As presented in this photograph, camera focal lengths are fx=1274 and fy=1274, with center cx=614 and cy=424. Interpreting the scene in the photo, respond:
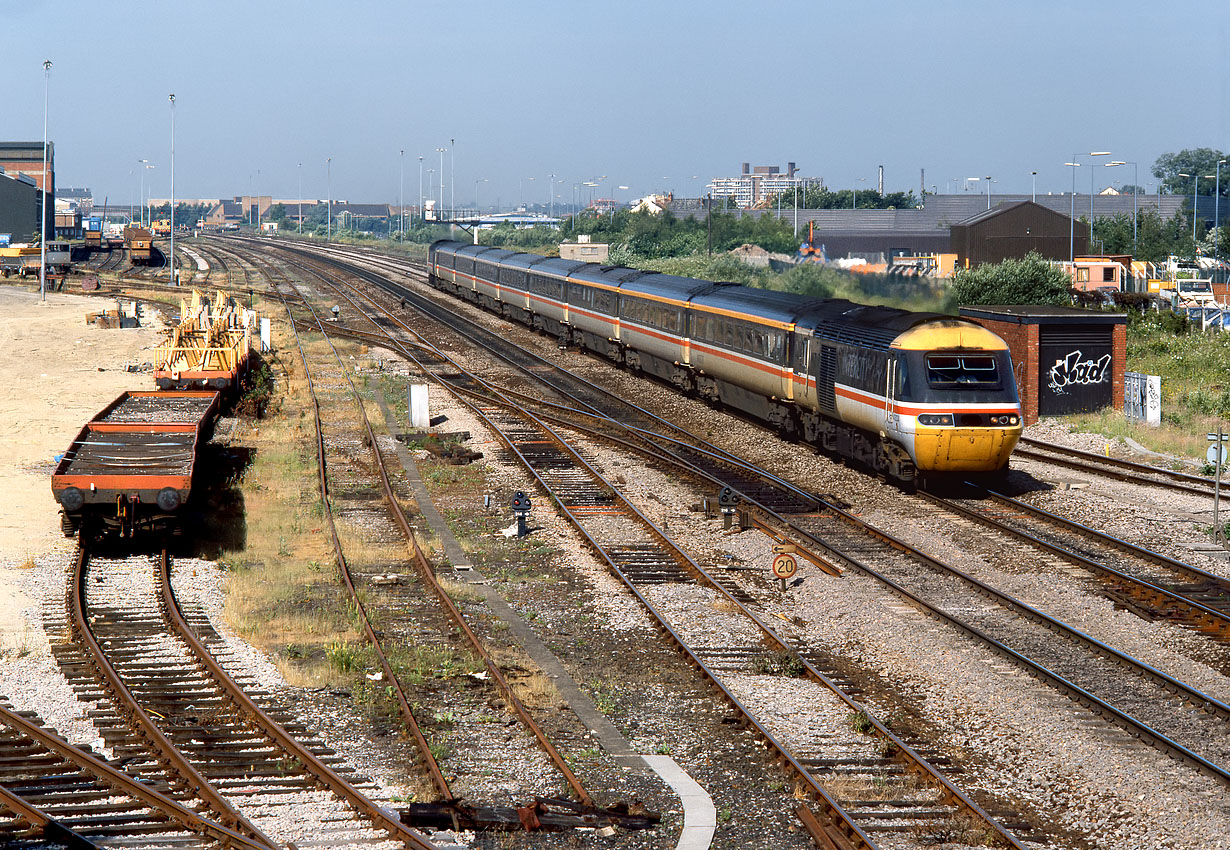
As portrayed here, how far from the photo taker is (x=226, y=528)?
21594 millimetres

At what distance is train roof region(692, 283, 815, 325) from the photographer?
28500 mm

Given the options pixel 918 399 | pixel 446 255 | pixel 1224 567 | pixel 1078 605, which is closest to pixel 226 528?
pixel 918 399

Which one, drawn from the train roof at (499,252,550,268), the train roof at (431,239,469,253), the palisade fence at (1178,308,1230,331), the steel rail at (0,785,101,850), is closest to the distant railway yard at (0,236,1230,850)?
the steel rail at (0,785,101,850)

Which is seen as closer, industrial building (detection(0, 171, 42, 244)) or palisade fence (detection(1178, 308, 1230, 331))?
palisade fence (detection(1178, 308, 1230, 331))

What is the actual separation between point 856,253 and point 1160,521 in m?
85.7

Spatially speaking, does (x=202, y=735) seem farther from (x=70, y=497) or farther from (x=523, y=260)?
(x=523, y=260)

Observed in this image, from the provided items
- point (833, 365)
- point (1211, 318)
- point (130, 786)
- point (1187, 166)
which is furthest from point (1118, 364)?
point (1187, 166)

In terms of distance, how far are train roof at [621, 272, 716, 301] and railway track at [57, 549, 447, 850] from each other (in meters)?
21.7

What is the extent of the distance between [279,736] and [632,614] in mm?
5729

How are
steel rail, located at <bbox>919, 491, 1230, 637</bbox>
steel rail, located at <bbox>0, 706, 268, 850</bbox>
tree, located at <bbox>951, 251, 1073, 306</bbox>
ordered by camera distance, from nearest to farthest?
1. steel rail, located at <bbox>0, 706, 268, 850</bbox>
2. steel rail, located at <bbox>919, 491, 1230, 637</bbox>
3. tree, located at <bbox>951, 251, 1073, 306</bbox>

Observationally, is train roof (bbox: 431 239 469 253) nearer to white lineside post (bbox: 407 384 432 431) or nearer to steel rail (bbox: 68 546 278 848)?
white lineside post (bbox: 407 384 432 431)

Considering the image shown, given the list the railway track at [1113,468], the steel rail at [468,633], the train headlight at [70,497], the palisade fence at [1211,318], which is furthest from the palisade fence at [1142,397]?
the train headlight at [70,497]

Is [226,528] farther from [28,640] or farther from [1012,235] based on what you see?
[1012,235]

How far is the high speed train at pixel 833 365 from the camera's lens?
22.1m
